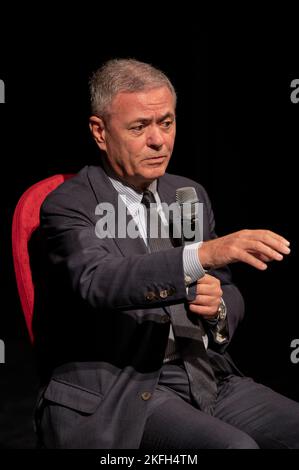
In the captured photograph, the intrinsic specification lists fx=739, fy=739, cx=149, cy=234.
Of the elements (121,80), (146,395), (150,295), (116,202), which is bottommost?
(146,395)

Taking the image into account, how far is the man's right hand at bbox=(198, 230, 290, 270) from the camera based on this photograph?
57.2 inches

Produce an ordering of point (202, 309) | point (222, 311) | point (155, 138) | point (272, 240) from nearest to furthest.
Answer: point (272, 240)
point (202, 309)
point (155, 138)
point (222, 311)

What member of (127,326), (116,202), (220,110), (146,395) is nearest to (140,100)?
(116,202)

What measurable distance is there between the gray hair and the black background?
1215mm

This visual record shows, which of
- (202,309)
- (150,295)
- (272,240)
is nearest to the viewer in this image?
(272,240)

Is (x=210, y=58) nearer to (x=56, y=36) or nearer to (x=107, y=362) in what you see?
(x=56, y=36)

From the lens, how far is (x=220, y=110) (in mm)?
3158

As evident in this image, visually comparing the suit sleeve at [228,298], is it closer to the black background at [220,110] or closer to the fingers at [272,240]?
the fingers at [272,240]

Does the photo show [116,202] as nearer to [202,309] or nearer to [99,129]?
[99,129]

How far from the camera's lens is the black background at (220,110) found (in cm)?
301

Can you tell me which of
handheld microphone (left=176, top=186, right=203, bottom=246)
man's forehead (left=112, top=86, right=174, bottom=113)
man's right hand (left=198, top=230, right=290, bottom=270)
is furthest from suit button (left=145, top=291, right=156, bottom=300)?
man's forehead (left=112, top=86, right=174, bottom=113)

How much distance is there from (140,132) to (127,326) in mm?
489

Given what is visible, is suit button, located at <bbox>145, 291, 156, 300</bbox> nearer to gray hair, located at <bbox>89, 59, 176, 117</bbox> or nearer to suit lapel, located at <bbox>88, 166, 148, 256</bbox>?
suit lapel, located at <bbox>88, 166, 148, 256</bbox>

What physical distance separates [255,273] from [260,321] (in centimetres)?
24
